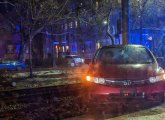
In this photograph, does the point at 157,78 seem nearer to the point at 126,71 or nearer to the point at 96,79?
the point at 126,71

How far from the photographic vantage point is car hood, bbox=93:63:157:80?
9039 millimetres

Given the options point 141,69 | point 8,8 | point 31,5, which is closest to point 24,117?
point 141,69

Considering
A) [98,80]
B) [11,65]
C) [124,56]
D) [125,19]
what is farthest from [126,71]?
[11,65]

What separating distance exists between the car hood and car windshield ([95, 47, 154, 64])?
0.57 metres

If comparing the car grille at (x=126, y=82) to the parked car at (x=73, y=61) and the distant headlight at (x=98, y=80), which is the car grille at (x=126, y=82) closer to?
the distant headlight at (x=98, y=80)

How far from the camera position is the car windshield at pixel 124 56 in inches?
399

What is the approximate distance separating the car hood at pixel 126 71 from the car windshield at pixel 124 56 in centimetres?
57

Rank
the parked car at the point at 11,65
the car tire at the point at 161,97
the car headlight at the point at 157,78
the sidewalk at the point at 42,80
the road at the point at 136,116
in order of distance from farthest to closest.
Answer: the parked car at the point at 11,65, the sidewalk at the point at 42,80, the car tire at the point at 161,97, the car headlight at the point at 157,78, the road at the point at 136,116

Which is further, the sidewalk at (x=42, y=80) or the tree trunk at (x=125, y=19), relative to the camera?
the tree trunk at (x=125, y=19)

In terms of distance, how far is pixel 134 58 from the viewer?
33.7 ft

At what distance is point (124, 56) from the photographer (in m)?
10.3

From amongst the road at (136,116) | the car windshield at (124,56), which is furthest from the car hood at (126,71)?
the road at (136,116)

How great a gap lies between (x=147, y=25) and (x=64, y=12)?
1881 cm

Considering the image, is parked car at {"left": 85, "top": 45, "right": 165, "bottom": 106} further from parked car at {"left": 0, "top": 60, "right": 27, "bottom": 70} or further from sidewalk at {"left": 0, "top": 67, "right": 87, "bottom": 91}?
parked car at {"left": 0, "top": 60, "right": 27, "bottom": 70}
